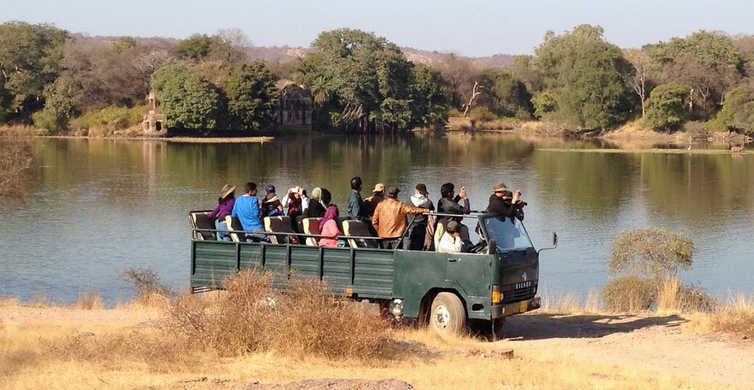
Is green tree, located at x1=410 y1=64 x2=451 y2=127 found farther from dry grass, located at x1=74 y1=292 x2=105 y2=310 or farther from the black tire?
the black tire

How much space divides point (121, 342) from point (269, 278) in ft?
6.76

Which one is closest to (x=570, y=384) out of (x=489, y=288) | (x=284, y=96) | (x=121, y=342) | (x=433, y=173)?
(x=489, y=288)

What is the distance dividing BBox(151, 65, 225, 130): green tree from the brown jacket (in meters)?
88.0

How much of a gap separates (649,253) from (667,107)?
8615 centimetres

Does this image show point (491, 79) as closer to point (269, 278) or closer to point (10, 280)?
point (10, 280)

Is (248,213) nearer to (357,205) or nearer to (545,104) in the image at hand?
(357,205)

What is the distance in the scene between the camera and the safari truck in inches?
567

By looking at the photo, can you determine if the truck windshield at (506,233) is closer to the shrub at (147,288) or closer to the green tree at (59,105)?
the shrub at (147,288)

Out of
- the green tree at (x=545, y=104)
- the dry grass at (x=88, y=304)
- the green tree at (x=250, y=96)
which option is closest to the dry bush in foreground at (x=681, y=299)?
the dry grass at (x=88, y=304)

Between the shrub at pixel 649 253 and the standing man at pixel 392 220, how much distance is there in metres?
12.3

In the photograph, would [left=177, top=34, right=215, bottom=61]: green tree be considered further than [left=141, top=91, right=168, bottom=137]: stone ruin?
Yes

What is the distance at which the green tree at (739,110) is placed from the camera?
10150cm

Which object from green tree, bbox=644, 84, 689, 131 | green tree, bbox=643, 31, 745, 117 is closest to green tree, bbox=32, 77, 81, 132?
green tree, bbox=644, 84, 689, 131

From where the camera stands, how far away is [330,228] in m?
15.5
